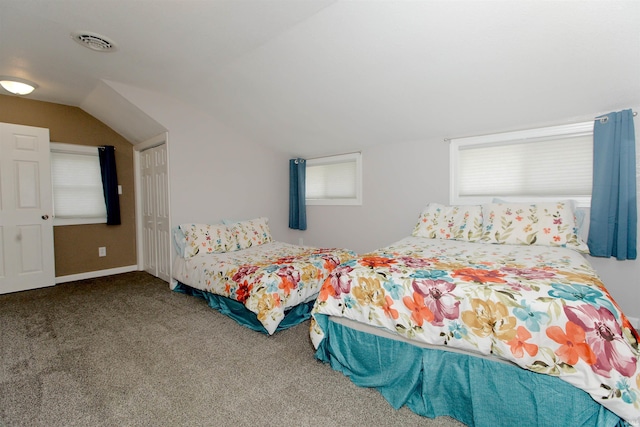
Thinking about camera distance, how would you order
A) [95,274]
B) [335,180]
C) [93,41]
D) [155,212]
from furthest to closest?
[335,180] → [95,274] → [155,212] → [93,41]

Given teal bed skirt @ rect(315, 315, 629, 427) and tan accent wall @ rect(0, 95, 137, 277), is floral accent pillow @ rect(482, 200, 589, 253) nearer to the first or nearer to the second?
teal bed skirt @ rect(315, 315, 629, 427)

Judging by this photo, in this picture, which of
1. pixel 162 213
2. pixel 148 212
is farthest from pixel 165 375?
Result: pixel 148 212

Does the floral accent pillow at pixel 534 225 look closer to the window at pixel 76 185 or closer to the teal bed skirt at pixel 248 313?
the teal bed skirt at pixel 248 313

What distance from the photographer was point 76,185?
385 cm

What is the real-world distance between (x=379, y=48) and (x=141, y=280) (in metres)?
3.87

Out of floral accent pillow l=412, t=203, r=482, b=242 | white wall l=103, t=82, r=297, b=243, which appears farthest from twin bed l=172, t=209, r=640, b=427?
white wall l=103, t=82, r=297, b=243

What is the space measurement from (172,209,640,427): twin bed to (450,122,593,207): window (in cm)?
100

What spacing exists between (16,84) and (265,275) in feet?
10.3

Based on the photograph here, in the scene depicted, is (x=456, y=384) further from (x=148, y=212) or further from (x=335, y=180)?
(x=148, y=212)

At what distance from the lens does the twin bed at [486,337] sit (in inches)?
43.6

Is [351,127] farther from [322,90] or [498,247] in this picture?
[498,247]

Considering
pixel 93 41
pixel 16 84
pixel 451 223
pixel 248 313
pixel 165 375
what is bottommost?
pixel 165 375

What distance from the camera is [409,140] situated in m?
3.56

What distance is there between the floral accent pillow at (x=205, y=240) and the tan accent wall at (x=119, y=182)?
59.2 inches
